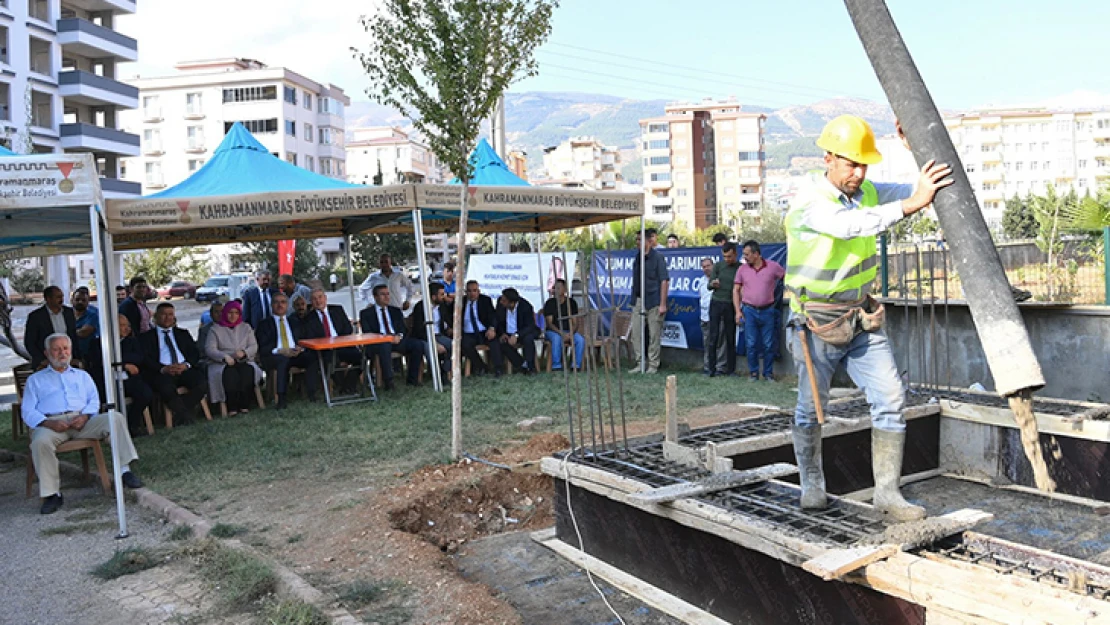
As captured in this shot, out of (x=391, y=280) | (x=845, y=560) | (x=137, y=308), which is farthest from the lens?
(x=391, y=280)

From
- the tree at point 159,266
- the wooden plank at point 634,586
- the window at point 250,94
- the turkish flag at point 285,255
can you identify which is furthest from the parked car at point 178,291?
the wooden plank at point 634,586

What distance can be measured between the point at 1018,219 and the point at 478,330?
65.8 m

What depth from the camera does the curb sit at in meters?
4.55

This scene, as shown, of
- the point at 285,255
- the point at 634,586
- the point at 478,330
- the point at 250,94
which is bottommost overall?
the point at 634,586

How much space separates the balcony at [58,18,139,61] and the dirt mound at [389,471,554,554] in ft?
173

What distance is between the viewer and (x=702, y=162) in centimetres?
13725

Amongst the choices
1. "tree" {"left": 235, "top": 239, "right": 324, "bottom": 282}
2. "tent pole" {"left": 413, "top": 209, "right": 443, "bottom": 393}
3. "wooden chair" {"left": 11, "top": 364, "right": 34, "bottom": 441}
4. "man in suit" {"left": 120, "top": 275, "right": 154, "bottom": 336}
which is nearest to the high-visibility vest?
→ "tent pole" {"left": 413, "top": 209, "right": 443, "bottom": 393}

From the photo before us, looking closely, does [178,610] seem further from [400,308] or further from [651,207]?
[651,207]

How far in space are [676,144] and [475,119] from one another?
133 metres

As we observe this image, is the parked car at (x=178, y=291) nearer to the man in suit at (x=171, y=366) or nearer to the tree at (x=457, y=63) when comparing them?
the man in suit at (x=171, y=366)

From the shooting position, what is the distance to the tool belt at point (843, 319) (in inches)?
172

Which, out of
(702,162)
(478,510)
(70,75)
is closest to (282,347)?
(478,510)

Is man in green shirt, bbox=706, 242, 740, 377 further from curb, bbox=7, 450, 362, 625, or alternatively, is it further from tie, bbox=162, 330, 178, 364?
curb, bbox=7, 450, 362, 625

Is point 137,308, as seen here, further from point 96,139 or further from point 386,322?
point 96,139
